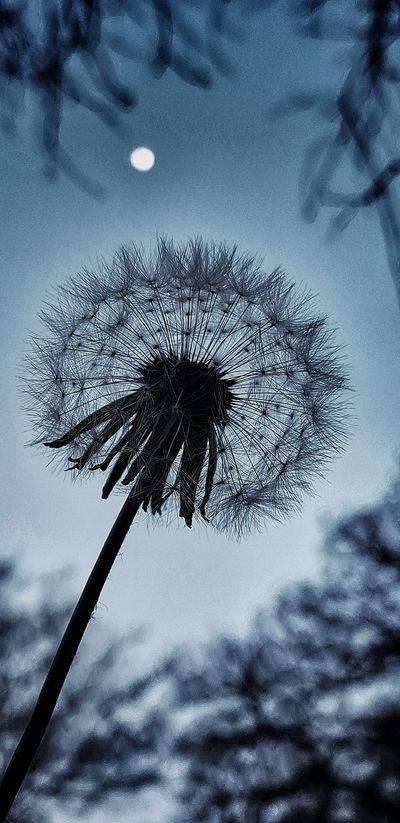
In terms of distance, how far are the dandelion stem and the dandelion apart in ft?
3.38

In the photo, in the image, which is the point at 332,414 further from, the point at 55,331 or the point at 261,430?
the point at 55,331

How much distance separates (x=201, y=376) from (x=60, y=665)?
103 inches

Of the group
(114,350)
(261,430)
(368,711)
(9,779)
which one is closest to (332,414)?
(261,430)

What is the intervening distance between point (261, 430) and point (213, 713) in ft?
36.3

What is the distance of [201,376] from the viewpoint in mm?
5176

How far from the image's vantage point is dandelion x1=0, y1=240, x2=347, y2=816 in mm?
5113

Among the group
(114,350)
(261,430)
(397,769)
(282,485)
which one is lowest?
(397,769)

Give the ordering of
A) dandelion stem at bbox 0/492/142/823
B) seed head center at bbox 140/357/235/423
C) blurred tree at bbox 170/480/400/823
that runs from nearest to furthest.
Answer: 1. dandelion stem at bbox 0/492/142/823
2. seed head center at bbox 140/357/235/423
3. blurred tree at bbox 170/480/400/823

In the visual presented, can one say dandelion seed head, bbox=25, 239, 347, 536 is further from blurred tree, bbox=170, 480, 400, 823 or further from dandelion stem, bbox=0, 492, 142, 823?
blurred tree, bbox=170, 480, 400, 823

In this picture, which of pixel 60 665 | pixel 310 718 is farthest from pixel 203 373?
pixel 310 718

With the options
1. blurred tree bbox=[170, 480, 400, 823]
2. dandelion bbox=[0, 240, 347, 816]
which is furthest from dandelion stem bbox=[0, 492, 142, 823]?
blurred tree bbox=[170, 480, 400, 823]

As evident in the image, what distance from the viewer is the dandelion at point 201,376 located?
511cm

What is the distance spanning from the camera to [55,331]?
5.48 metres

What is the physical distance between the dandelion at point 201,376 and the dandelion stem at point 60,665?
1030mm
